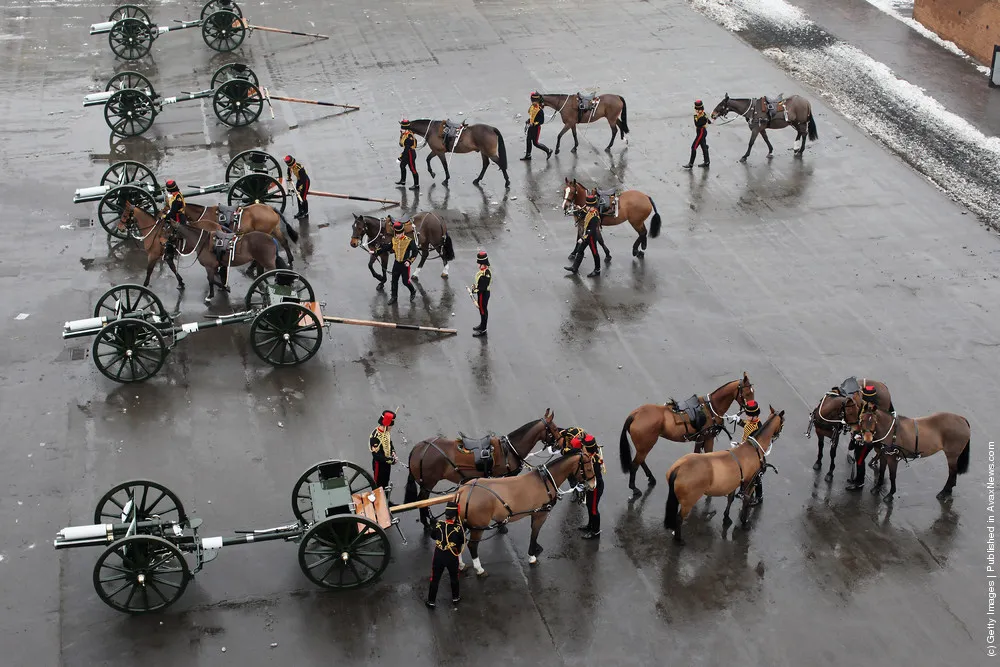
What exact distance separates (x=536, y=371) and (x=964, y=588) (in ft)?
19.9

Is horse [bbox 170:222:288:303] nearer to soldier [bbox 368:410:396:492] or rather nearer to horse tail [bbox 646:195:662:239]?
soldier [bbox 368:410:396:492]

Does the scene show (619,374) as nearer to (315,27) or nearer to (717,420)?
(717,420)

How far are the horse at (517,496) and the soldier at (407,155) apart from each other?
904 centimetres

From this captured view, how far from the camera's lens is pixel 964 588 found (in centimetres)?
1139

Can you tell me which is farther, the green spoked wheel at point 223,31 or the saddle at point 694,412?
the green spoked wheel at point 223,31

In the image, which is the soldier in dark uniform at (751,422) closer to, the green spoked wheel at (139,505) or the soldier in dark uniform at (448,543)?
the soldier in dark uniform at (448,543)

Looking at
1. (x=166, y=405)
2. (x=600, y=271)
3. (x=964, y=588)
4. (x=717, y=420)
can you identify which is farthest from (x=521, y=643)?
(x=600, y=271)

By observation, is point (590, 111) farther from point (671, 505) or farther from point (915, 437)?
point (671, 505)

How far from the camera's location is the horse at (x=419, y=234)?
15.7 meters

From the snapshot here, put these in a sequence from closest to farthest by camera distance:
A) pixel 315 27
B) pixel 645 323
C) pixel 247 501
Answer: pixel 247 501 < pixel 645 323 < pixel 315 27

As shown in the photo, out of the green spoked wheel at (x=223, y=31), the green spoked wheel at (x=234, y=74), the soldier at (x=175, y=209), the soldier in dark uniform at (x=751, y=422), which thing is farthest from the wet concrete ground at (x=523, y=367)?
the soldier at (x=175, y=209)

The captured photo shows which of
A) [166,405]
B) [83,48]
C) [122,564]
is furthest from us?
[83,48]

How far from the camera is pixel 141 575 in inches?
406

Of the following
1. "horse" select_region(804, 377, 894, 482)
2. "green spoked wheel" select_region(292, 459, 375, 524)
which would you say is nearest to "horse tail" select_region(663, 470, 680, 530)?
"horse" select_region(804, 377, 894, 482)
